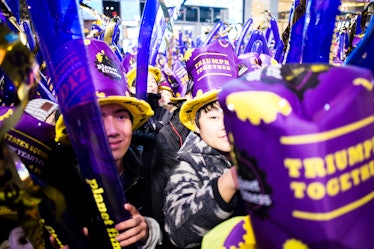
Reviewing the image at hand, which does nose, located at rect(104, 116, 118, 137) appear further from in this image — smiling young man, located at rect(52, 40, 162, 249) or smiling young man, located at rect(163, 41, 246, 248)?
smiling young man, located at rect(163, 41, 246, 248)

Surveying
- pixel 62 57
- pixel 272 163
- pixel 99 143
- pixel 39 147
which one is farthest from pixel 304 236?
pixel 39 147

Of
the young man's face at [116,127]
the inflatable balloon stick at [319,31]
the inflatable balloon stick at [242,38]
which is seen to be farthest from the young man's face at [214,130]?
the inflatable balloon stick at [242,38]

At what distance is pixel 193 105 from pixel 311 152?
34.0 inches

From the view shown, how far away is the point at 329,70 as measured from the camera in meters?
0.44

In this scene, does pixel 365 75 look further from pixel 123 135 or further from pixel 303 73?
pixel 123 135

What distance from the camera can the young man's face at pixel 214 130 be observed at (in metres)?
1.12

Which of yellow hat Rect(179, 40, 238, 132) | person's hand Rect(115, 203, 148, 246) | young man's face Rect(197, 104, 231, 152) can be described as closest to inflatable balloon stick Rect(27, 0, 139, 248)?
person's hand Rect(115, 203, 148, 246)

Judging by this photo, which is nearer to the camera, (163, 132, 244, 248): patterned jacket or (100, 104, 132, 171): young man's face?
(163, 132, 244, 248): patterned jacket

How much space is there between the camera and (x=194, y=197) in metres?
0.90

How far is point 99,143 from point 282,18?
1414cm

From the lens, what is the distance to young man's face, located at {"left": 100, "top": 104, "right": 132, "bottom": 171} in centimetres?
105

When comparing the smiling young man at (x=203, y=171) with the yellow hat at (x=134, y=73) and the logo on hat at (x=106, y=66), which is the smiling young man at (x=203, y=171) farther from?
the yellow hat at (x=134, y=73)

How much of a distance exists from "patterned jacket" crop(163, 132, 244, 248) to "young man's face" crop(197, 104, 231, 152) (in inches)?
2.1

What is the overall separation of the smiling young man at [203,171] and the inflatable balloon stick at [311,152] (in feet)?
0.91
